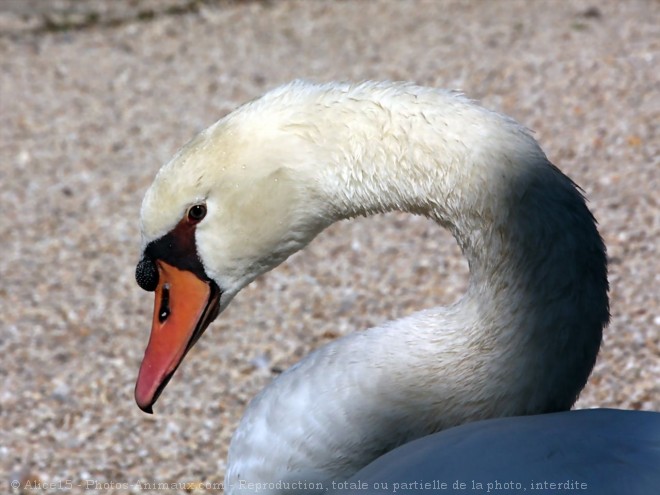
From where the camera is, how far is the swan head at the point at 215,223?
1.89 metres

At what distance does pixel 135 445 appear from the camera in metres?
3.08

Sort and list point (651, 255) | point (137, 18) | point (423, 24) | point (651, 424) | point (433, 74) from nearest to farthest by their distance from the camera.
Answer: point (651, 424), point (651, 255), point (433, 74), point (423, 24), point (137, 18)

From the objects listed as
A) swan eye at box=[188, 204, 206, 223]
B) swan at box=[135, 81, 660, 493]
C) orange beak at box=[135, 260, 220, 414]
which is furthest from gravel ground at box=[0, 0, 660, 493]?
swan eye at box=[188, 204, 206, 223]

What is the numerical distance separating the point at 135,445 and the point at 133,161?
8.20 feet

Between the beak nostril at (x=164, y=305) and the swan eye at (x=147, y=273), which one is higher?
the swan eye at (x=147, y=273)

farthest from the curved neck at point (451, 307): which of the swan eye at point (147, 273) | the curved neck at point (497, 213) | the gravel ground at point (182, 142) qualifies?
the gravel ground at point (182, 142)

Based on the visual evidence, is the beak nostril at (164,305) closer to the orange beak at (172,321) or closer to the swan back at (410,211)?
the orange beak at (172,321)

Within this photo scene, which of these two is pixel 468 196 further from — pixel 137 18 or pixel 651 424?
pixel 137 18

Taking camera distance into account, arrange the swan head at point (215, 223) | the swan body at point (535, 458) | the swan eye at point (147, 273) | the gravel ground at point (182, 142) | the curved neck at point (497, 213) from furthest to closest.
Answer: the gravel ground at point (182, 142) → the swan eye at point (147, 273) → the swan head at point (215, 223) → the curved neck at point (497, 213) → the swan body at point (535, 458)

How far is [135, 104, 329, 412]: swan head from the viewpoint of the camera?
189 cm

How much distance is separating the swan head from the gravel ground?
0.95m

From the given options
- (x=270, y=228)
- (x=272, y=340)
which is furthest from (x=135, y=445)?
(x=270, y=228)

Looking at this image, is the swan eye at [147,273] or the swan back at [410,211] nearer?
the swan back at [410,211]

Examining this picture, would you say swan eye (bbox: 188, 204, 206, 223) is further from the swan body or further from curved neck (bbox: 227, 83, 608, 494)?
the swan body
